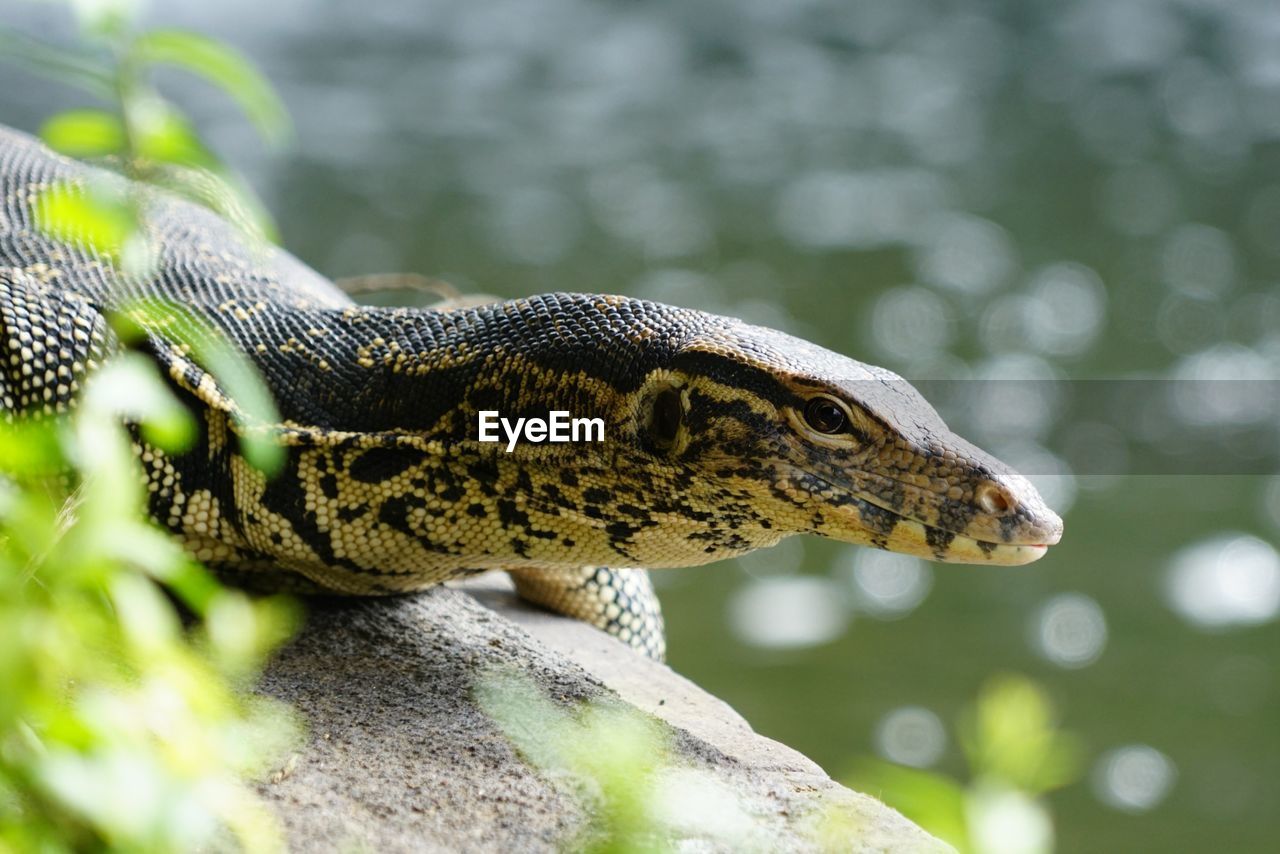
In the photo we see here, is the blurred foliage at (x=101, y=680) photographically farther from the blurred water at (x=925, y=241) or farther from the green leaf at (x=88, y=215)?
the blurred water at (x=925, y=241)

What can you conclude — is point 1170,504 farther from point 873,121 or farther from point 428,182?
point 428,182

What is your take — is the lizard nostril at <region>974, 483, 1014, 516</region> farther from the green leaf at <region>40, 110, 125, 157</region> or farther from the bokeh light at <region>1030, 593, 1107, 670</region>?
the bokeh light at <region>1030, 593, 1107, 670</region>

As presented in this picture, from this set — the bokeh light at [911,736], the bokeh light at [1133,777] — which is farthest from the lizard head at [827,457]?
the bokeh light at [1133,777]

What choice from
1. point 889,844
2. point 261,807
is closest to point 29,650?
point 261,807

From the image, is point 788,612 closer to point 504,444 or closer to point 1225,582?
point 1225,582

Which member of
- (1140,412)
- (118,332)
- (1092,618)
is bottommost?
(118,332)

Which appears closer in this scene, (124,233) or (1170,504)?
(124,233)
